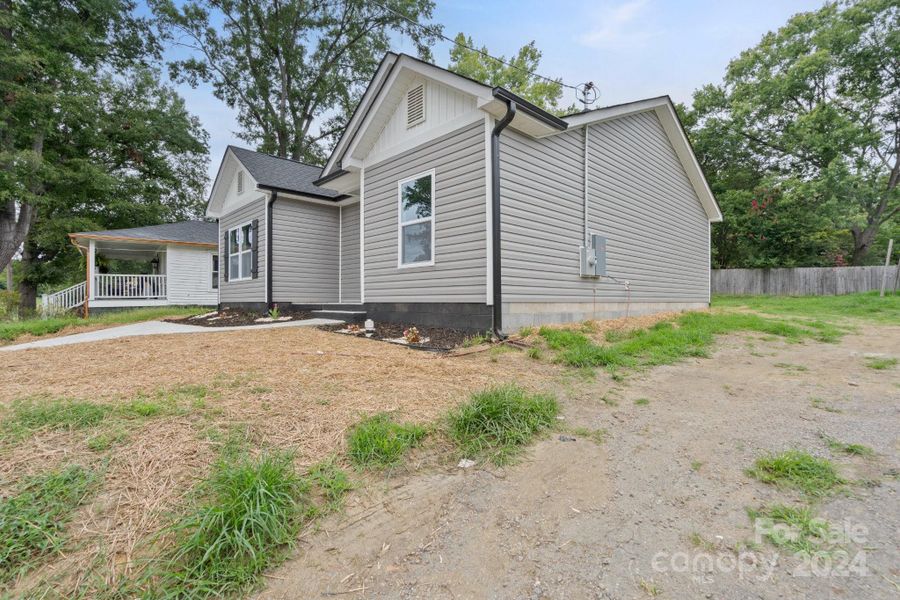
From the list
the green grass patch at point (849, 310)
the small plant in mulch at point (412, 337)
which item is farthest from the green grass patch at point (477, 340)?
the green grass patch at point (849, 310)

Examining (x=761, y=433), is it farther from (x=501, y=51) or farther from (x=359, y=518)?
(x=501, y=51)

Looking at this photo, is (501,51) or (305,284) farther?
(501,51)

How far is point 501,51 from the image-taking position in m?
22.9

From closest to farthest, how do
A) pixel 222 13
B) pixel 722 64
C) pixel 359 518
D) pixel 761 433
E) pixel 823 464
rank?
pixel 359 518 → pixel 823 464 → pixel 761 433 → pixel 222 13 → pixel 722 64

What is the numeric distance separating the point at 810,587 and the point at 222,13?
27.3 metres

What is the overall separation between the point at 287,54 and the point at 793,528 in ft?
82.8

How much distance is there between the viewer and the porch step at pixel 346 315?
25.7ft

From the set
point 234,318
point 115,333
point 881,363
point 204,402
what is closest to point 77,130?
point 234,318

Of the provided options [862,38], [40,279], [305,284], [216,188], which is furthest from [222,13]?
[862,38]

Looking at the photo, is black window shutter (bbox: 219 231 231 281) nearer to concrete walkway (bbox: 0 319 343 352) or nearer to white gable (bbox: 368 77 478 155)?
concrete walkway (bbox: 0 319 343 352)

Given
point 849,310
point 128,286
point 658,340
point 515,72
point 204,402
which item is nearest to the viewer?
point 204,402

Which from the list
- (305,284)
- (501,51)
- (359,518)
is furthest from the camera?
(501,51)

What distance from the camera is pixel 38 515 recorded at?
1562mm

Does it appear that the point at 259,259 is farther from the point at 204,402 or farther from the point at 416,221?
the point at 204,402
